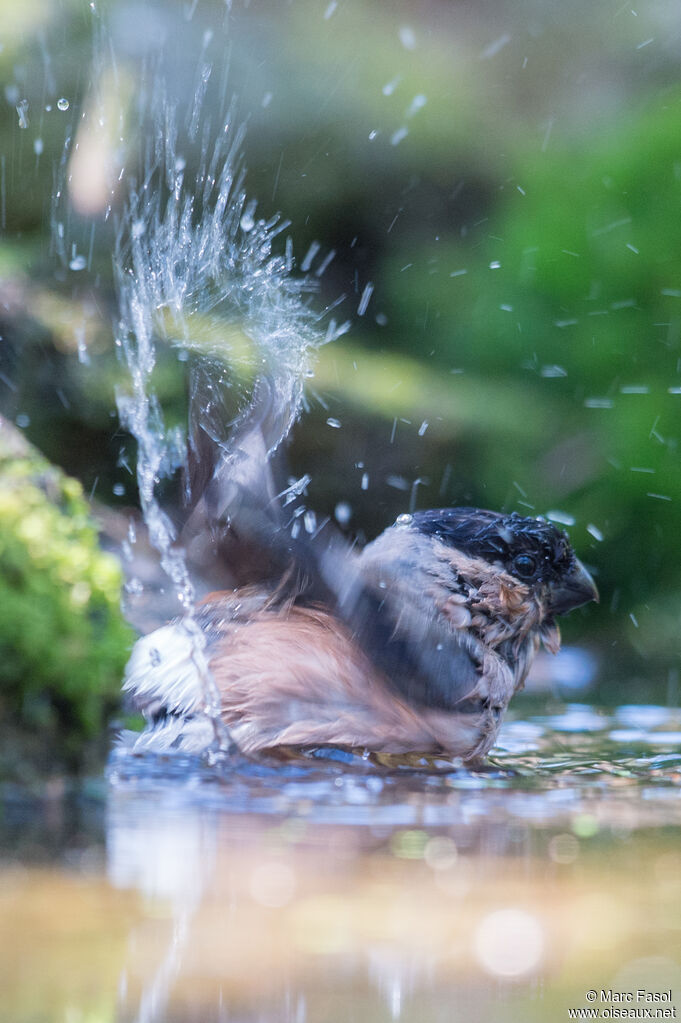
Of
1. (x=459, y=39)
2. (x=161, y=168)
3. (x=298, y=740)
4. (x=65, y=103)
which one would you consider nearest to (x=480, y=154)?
(x=459, y=39)

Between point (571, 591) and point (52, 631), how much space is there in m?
2.26

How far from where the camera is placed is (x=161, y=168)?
9398 mm

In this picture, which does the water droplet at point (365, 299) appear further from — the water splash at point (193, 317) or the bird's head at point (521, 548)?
the bird's head at point (521, 548)

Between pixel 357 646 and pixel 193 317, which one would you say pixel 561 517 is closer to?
pixel 193 317

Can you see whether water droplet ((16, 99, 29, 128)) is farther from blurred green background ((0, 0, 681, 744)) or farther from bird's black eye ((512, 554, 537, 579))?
bird's black eye ((512, 554, 537, 579))

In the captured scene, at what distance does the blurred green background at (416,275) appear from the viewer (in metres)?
7.76

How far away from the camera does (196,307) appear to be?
5602 millimetres

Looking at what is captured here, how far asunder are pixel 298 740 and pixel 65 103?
698 centimetres

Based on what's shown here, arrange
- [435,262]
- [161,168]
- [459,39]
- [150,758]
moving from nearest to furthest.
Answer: [150,758], [161,168], [435,262], [459,39]

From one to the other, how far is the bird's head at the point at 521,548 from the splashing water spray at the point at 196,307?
65 cm

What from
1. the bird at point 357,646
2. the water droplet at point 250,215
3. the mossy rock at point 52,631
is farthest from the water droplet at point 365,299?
the mossy rock at point 52,631

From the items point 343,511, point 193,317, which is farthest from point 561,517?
point 193,317

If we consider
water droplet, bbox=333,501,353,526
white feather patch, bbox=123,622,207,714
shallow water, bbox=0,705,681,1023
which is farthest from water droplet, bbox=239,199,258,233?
shallow water, bbox=0,705,681,1023

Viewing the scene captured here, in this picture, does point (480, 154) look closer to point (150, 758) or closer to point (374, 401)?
point (374, 401)
